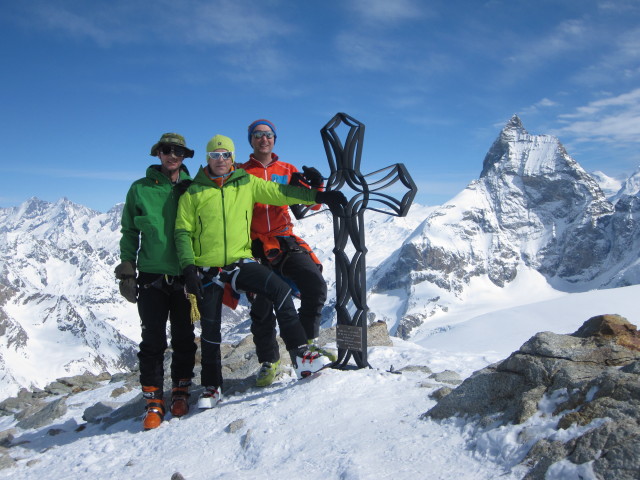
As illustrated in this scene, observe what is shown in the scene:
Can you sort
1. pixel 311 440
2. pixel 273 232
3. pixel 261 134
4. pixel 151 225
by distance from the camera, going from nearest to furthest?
pixel 311 440, pixel 151 225, pixel 273 232, pixel 261 134

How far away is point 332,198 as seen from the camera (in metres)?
6.52

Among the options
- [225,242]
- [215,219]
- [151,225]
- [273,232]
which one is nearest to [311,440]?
[225,242]

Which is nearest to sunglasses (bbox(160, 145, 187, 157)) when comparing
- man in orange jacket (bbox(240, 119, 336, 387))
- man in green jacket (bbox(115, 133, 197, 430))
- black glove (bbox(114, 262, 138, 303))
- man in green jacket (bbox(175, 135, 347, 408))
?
man in green jacket (bbox(115, 133, 197, 430))

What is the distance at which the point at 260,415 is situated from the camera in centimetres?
562

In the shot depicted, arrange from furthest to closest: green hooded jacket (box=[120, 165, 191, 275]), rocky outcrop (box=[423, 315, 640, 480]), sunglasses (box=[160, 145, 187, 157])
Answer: sunglasses (box=[160, 145, 187, 157]), green hooded jacket (box=[120, 165, 191, 275]), rocky outcrop (box=[423, 315, 640, 480])

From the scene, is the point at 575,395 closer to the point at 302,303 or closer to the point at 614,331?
the point at 614,331

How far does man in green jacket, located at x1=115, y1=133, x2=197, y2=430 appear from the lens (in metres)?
6.34

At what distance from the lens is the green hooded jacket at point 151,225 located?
6309 mm

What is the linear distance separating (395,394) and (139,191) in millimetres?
3847

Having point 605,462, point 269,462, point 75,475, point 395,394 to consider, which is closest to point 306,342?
point 395,394

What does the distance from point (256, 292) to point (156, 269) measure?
125cm

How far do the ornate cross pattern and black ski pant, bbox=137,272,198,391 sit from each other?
78.2 inches

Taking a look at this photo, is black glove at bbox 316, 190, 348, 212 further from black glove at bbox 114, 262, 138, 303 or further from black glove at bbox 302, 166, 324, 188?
black glove at bbox 114, 262, 138, 303

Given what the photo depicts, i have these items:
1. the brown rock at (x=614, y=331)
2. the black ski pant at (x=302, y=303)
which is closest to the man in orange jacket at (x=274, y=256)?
the black ski pant at (x=302, y=303)
